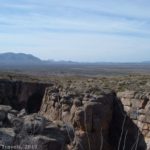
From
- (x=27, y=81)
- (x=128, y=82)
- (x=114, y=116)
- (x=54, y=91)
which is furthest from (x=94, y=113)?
(x=27, y=81)

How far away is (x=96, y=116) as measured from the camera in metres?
32.0

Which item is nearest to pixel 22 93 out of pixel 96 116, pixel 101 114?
pixel 101 114

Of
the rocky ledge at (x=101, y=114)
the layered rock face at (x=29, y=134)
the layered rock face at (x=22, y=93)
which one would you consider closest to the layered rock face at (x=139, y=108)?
the rocky ledge at (x=101, y=114)

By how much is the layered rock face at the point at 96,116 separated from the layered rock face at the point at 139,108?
15.0 inches

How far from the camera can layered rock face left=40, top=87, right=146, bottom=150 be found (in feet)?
101

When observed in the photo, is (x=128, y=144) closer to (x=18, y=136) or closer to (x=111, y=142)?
(x=111, y=142)

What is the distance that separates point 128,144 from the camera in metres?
31.5

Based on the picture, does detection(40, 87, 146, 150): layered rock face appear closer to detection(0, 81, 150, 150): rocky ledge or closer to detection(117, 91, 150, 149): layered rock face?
detection(0, 81, 150, 150): rocky ledge

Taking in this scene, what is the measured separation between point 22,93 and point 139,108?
19.0m

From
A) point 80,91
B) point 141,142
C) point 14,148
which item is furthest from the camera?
point 80,91

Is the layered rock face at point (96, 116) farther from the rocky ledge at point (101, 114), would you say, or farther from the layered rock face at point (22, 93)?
the layered rock face at point (22, 93)

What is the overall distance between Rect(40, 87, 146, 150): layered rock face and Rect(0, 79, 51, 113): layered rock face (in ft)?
34.1

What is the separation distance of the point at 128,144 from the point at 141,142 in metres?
1.75

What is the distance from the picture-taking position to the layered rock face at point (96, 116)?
1216 inches
